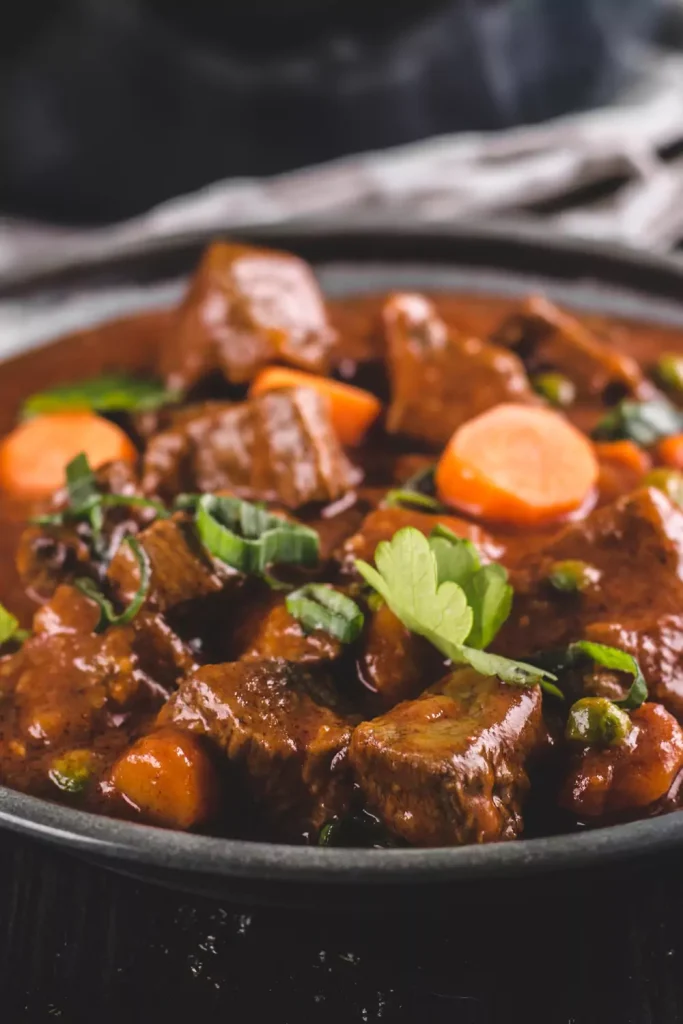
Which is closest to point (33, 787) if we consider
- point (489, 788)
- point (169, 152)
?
point (489, 788)

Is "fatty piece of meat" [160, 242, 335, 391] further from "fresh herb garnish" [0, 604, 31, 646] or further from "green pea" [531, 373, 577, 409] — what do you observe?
"fresh herb garnish" [0, 604, 31, 646]

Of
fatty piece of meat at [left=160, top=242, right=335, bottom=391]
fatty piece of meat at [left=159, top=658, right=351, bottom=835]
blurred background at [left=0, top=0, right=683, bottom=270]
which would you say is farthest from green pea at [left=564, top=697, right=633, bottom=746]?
blurred background at [left=0, top=0, right=683, bottom=270]

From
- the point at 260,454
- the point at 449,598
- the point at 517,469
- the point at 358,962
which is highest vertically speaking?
the point at 449,598

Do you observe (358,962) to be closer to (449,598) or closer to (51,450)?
(449,598)

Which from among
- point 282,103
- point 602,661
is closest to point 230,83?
point 282,103

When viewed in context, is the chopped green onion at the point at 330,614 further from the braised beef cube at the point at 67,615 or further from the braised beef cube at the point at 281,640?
the braised beef cube at the point at 67,615

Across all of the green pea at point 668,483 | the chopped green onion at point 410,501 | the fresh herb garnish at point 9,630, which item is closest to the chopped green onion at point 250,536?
the chopped green onion at point 410,501
